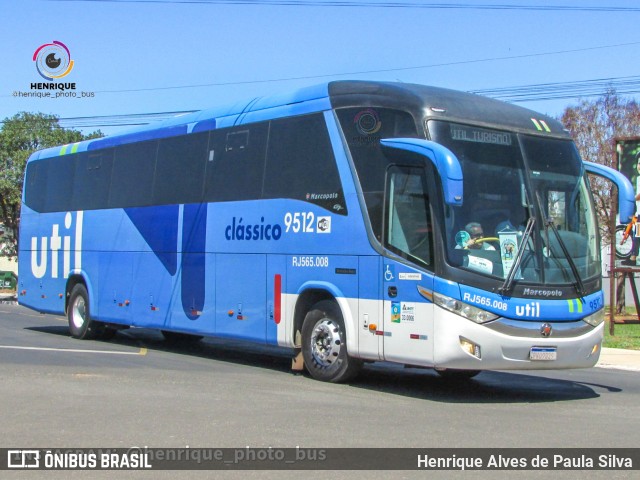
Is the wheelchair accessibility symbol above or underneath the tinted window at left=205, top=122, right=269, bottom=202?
underneath

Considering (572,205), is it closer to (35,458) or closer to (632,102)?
(35,458)

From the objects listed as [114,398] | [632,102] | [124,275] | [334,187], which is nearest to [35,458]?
[114,398]

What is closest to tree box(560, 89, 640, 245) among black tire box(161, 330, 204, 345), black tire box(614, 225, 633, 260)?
black tire box(614, 225, 633, 260)

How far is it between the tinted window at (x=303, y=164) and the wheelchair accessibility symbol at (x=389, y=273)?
3.54ft

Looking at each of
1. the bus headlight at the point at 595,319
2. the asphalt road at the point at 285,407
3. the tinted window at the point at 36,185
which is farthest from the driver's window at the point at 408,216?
the tinted window at the point at 36,185

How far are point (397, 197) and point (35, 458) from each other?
5.46m

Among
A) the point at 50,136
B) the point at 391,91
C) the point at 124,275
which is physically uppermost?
the point at 50,136

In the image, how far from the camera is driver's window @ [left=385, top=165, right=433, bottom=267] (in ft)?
34.7

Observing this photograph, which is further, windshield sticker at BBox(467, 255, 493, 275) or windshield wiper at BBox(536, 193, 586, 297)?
windshield wiper at BBox(536, 193, 586, 297)

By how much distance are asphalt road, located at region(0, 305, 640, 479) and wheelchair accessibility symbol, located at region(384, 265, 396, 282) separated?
1.41 m

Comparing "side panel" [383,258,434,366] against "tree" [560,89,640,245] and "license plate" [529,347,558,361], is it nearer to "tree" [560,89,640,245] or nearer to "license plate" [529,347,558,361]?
"license plate" [529,347,558,361]

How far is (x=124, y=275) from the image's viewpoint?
16547 mm

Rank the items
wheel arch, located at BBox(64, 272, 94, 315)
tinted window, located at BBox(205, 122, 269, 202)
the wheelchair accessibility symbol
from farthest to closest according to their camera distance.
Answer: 1. wheel arch, located at BBox(64, 272, 94, 315)
2. tinted window, located at BBox(205, 122, 269, 202)
3. the wheelchair accessibility symbol

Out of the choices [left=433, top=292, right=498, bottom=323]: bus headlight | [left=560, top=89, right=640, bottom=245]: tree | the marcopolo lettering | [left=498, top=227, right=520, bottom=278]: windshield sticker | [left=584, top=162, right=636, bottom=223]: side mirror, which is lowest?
[left=433, top=292, right=498, bottom=323]: bus headlight
